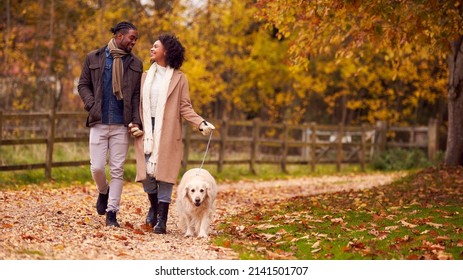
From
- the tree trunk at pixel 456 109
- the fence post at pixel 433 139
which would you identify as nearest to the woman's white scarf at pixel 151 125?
the tree trunk at pixel 456 109

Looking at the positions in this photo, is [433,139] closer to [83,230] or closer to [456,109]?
[456,109]

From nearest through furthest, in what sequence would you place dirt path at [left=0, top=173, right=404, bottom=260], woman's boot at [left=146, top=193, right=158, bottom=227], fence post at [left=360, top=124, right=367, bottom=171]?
dirt path at [left=0, top=173, right=404, bottom=260] < woman's boot at [left=146, top=193, right=158, bottom=227] < fence post at [left=360, top=124, right=367, bottom=171]

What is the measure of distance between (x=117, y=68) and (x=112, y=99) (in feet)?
1.15

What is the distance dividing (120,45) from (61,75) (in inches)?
633

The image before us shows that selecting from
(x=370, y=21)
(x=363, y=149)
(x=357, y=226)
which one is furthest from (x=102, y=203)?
(x=363, y=149)

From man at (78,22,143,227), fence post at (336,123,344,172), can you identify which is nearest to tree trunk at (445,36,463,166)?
fence post at (336,123,344,172)

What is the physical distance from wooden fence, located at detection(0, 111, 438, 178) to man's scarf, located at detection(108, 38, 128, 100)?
19.7ft

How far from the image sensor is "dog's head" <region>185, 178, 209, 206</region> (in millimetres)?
8453

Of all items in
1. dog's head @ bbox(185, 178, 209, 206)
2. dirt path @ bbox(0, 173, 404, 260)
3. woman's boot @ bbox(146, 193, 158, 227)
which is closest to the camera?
dirt path @ bbox(0, 173, 404, 260)

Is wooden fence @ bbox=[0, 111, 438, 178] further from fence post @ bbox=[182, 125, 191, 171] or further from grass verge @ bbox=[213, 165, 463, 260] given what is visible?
grass verge @ bbox=[213, 165, 463, 260]

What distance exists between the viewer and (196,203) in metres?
8.45

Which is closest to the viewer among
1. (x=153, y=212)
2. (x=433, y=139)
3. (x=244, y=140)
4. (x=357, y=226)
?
(x=153, y=212)

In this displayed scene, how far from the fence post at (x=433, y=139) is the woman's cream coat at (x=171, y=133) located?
1761 cm

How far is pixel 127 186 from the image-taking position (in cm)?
1550
